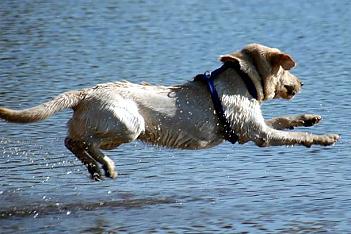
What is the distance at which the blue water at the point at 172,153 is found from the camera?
8.12 metres

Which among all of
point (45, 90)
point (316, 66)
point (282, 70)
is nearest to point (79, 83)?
point (45, 90)

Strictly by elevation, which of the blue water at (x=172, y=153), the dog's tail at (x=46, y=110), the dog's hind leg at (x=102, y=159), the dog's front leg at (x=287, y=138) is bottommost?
the blue water at (x=172, y=153)

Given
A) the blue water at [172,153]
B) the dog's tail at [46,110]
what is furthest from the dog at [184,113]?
the blue water at [172,153]

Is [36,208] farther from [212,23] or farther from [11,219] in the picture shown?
[212,23]

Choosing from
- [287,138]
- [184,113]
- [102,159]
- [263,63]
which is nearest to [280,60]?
[263,63]

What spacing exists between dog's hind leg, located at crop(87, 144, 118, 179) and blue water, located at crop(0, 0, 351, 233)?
256 mm

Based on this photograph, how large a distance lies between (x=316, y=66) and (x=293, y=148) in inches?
161

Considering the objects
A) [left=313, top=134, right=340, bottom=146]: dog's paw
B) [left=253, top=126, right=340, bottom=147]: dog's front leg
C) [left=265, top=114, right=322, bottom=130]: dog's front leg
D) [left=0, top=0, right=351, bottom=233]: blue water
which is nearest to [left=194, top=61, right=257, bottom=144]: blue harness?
[left=253, top=126, right=340, bottom=147]: dog's front leg

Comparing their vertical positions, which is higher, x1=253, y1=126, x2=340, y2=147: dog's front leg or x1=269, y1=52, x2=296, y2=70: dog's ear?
x1=269, y1=52, x2=296, y2=70: dog's ear

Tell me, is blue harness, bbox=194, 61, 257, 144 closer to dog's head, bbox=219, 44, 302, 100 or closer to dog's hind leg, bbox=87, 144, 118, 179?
dog's head, bbox=219, 44, 302, 100

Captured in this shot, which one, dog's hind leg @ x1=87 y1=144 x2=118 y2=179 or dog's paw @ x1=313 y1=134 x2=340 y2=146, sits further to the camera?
dog's paw @ x1=313 y1=134 x2=340 y2=146

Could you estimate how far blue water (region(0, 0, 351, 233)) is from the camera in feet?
26.6

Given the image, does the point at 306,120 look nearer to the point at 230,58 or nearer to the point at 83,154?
the point at 230,58

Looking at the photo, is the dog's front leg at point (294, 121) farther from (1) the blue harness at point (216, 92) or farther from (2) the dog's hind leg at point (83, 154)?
(2) the dog's hind leg at point (83, 154)
